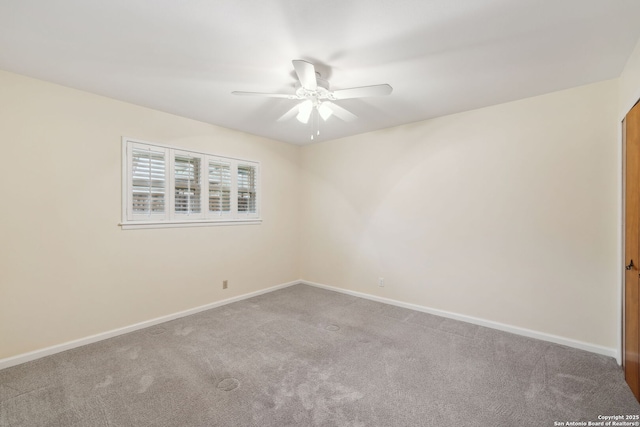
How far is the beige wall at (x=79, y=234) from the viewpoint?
2451mm

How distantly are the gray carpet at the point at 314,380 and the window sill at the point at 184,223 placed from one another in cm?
118

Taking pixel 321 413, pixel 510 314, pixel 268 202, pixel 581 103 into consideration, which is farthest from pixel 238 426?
pixel 581 103

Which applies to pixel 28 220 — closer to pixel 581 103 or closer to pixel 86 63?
pixel 86 63

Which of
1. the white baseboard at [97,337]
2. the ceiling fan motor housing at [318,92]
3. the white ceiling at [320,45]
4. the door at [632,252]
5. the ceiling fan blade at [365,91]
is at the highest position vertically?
the white ceiling at [320,45]

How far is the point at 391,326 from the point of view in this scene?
10.7ft

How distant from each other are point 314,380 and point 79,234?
2.66 m

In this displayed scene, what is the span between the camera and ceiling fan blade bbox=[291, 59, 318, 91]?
189 cm

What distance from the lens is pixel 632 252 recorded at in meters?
2.10

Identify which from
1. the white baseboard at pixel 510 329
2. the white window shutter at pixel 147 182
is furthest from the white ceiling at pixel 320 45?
the white baseboard at pixel 510 329

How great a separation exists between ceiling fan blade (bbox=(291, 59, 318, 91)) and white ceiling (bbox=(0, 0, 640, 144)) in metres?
0.19

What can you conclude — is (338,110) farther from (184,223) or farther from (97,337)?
(97,337)

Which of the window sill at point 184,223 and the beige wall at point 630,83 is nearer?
the beige wall at point 630,83

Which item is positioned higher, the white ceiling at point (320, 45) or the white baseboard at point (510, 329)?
the white ceiling at point (320, 45)

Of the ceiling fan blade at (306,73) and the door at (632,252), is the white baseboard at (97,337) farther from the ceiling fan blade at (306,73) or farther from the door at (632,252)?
the door at (632,252)
